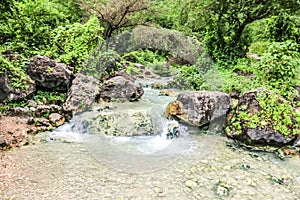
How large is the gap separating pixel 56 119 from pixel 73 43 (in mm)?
3802

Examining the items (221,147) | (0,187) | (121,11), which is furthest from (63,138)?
(121,11)

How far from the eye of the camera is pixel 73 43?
9.00 metres

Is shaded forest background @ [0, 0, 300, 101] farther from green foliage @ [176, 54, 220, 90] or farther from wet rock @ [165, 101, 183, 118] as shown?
wet rock @ [165, 101, 183, 118]

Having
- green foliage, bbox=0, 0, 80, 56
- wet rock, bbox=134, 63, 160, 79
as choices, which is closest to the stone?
green foliage, bbox=0, 0, 80, 56

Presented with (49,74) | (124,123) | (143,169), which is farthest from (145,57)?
(143,169)

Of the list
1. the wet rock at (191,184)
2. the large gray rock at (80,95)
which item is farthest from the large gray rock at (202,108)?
the large gray rock at (80,95)

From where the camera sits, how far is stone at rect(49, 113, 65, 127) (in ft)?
19.9

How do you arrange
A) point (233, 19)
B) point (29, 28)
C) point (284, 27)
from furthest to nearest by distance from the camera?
point (233, 19)
point (284, 27)
point (29, 28)

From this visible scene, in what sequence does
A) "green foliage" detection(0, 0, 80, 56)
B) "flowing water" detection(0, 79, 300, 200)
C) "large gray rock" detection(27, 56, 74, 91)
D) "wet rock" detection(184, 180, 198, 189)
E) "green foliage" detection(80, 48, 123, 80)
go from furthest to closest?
1. "green foliage" detection(80, 48, 123, 80)
2. "green foliage" detection(0, 0, 80, 56)
3. "large gray rock" detection(27, 56, 74, 91)
4. "wet rock" detection(184, 180, 198, 189)
5. "flowing water" detection(0, 79, 300, 200)

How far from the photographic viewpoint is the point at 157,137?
6.03 meters

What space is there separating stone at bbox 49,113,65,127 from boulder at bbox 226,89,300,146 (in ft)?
13.0

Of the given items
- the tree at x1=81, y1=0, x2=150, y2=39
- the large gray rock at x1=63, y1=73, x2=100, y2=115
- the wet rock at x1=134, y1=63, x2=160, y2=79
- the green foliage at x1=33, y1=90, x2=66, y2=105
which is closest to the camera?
the large gray rock at x1=63, y1=73, x2=100, y2=115

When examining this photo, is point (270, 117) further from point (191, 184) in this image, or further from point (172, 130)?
point (191, 184)

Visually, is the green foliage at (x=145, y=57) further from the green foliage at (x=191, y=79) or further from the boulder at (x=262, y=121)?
the boulder at (x=262, y=121)
